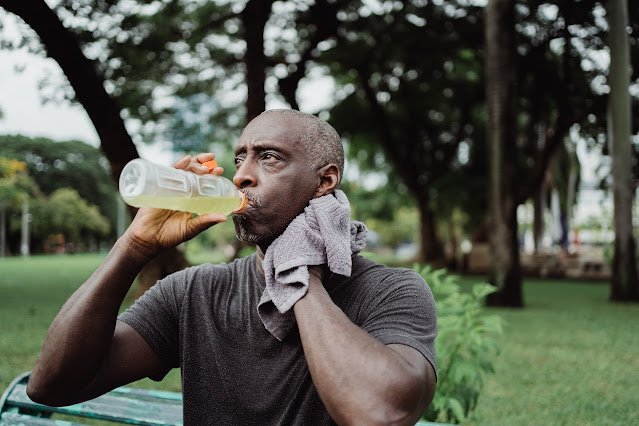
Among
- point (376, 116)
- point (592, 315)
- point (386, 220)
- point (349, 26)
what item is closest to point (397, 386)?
point (592, 315)

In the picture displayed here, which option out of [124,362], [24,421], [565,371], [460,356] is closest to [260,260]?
[124,362]

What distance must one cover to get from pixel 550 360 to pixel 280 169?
245 inches

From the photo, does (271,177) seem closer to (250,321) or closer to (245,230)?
(245,230)

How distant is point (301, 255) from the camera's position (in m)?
1.58

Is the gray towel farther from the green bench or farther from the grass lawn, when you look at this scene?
the grass lawn

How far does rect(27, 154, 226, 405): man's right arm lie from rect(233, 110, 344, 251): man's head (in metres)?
0.14

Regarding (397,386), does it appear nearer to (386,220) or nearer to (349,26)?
(349,26)

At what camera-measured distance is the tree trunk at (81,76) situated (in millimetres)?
→ 6426

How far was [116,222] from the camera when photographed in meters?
27.1

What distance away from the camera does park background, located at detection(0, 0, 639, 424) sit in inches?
272

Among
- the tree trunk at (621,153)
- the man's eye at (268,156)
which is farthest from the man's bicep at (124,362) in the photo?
the tree trunk at (621,153)

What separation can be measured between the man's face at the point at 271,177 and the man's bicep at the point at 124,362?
0.51 m

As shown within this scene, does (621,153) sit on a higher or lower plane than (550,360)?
higher

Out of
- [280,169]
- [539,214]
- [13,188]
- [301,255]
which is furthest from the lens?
[539,214]
